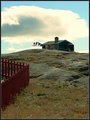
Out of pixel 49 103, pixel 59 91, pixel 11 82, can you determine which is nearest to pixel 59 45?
pixel 59 91

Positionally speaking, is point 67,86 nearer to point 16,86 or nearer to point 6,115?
point 16,86

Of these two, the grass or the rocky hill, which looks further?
the rocky hill

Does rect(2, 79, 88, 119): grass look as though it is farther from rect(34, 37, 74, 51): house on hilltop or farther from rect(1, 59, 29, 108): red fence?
rect(34, 37, 74, 51): house on hilltop

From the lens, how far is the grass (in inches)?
612

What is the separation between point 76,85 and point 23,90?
5037 mm

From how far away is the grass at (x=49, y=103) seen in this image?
15.5 m

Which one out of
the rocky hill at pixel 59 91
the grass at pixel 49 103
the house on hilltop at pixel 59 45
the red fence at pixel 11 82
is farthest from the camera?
the house on hilltop at pixel 59 45

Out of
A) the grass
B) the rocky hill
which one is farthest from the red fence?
the rocky hill

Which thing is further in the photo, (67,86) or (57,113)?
(67,86)

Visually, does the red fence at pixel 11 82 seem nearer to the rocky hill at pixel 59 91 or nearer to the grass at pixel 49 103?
the grass at pixel 49 103

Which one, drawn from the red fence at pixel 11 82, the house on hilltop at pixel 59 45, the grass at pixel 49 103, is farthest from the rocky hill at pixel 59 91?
the house on hilltop at pixel 59 45

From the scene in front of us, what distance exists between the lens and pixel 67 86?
26188mm

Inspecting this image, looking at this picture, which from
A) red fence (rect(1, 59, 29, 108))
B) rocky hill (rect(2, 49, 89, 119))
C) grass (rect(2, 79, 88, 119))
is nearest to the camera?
grass (rect(2, 79, 88, 119))

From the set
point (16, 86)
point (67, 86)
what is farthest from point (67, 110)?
point (67, 86)
